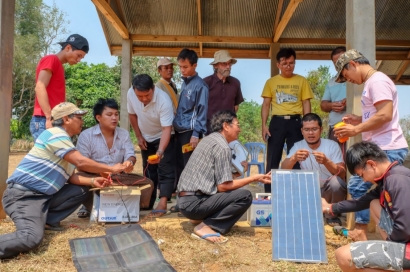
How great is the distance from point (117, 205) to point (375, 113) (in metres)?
2.86

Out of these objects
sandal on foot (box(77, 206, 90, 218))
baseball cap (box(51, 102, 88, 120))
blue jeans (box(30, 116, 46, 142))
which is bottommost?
sandal on foot (box(77, 206, 90, 218))

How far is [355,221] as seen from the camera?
417 cm

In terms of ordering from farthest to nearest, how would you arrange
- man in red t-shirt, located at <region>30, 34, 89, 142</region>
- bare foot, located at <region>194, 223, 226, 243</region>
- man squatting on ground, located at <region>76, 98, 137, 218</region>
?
man squatting on ground, located at <region>76, 98, 137, 218</region>
man in red t-shirt, located at <region>30, 34, 89, 142</region>
bare foot, located at <region>194, 223, 226, 243</region>

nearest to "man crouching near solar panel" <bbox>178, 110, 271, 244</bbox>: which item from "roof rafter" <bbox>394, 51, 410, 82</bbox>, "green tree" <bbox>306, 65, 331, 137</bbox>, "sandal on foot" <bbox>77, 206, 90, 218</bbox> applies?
"sandal on foot" <bbox>77, 206, 90, 218</bbox>

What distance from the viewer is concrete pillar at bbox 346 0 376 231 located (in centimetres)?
420

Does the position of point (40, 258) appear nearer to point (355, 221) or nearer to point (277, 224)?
point (277, 224)

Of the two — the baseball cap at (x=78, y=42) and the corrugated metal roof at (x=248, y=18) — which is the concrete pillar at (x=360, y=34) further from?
the corrugated metal roof at (x=248, y=18)

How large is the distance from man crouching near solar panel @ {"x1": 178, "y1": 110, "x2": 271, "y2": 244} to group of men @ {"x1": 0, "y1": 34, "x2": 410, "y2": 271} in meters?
0.01

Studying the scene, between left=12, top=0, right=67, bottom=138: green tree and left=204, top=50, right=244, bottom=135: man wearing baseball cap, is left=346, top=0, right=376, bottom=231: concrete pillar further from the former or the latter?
left=12, top=0, right=67, bottom=138: green tree

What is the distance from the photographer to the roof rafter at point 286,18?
6490 millimetres

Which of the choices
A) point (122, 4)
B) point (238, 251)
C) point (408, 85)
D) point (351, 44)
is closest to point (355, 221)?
point (238, 251)

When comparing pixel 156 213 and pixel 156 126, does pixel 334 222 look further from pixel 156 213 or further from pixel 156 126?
pixel 156 126

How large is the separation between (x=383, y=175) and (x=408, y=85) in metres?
8.95

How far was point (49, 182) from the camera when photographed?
415 centimetres
